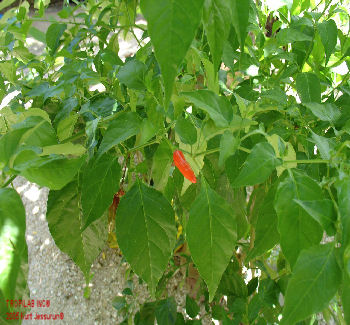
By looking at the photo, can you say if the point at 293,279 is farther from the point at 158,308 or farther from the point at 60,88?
the point at 158,308

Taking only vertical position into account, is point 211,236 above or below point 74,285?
above

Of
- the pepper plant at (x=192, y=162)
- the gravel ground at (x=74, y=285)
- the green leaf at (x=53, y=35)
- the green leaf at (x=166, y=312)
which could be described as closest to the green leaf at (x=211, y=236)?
the pepper plant at (x=192, y=162)

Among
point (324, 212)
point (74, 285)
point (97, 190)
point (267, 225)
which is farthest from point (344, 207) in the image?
point (74, 285)

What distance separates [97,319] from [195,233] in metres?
Result: 1.24

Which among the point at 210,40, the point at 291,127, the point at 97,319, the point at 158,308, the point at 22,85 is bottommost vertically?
the point at 97,319

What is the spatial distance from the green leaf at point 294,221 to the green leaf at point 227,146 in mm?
55

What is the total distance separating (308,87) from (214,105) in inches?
8.5

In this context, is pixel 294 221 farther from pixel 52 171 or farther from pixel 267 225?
pixel 52 171

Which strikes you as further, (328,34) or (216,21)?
(328,34)

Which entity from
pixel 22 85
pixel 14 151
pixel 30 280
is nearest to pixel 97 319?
pixel 30 280

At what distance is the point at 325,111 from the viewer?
1.61 ft

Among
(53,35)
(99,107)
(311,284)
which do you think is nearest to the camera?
(311,284)

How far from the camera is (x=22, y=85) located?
0.67 meters

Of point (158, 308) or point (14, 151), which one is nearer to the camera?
point (14, 151)
